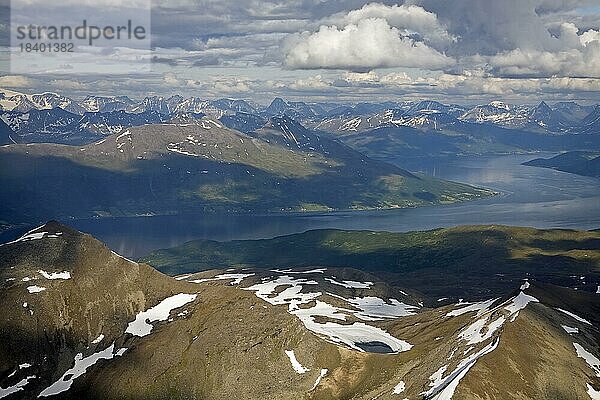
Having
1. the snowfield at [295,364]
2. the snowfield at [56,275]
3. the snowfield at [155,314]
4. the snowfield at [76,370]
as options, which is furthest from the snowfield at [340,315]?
the snowfield at [56,275]

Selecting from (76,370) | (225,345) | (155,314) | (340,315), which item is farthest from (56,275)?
(340,315)

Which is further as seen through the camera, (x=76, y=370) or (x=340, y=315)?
(x=340, y=315)

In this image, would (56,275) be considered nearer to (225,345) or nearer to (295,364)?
(225,345)

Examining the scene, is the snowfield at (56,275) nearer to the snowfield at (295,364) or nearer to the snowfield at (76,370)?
the snowfield at (76,370)

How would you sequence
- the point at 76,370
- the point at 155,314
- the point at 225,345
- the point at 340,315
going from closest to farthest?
the point at 225,345 < the point at 76,370 < the point at 155,314 < the point at 340,315

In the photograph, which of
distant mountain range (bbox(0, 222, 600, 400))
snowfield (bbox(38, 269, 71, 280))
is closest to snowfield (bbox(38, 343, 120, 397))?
distant mountain range (bbox(0, 222, 600, 400))

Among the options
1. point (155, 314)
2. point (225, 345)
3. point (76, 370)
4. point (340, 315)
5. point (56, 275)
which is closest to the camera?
point (225, 345)

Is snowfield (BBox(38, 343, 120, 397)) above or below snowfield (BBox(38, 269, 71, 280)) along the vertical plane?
below

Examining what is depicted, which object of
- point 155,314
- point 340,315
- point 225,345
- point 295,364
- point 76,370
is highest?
point 155,314

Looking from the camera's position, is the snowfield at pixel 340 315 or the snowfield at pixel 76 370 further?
the snowfield at pixel 340 315

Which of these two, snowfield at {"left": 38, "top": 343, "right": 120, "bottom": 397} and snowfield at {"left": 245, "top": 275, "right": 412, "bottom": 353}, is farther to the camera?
snowfield at {"left": 245, "top": 275, "right": 412, "bottom": 353}

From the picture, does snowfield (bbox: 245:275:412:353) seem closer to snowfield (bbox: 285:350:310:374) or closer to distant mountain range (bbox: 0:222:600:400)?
distant mountain range (bbox: 0:222:600:400)

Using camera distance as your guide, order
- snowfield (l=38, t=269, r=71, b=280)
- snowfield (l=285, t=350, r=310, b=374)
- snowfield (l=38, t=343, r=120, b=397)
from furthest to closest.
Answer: snowfield (l=38, t=269, r=71, b=280)
snowfield (l=38, t=343, r=120, b=397)
snowfield (l=285, t=350, r=310, b=374)
